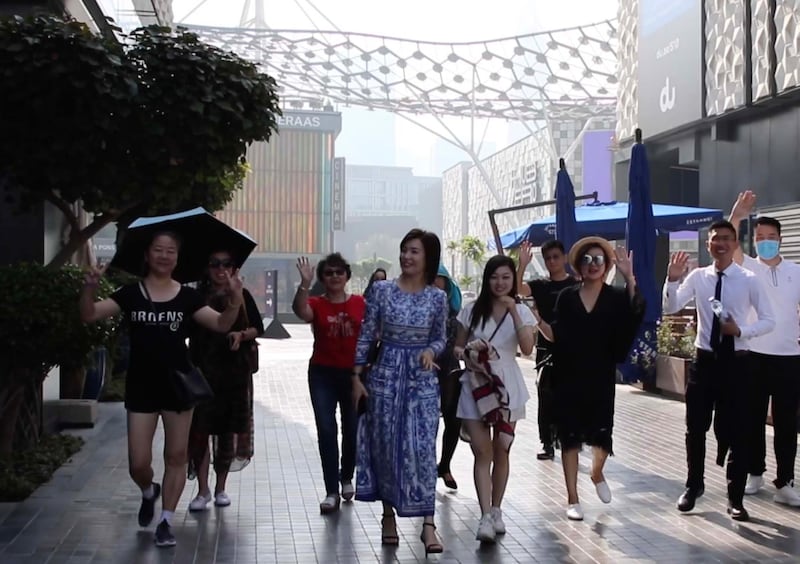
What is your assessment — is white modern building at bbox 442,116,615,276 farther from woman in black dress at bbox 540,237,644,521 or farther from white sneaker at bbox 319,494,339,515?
white sneaker at bbox 319,494,339,515

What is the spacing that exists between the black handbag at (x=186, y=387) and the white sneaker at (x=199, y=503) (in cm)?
132

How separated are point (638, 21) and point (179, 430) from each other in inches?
896

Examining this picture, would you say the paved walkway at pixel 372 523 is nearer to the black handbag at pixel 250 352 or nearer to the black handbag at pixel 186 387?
the black handbag at pixel 186 387

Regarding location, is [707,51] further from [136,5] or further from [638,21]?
[136,5]

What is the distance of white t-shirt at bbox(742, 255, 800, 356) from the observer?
23.6ft

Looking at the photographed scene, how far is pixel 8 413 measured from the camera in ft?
26.5

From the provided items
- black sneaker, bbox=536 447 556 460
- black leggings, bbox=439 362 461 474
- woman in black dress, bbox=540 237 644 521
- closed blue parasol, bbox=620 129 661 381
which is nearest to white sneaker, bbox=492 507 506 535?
woman in black dress, bbox=540 237 644 521

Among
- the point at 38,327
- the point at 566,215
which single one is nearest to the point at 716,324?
the point at 38,327

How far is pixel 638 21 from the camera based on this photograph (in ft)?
86.4

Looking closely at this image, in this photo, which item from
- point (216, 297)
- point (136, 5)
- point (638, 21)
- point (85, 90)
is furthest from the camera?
point (638, 21)

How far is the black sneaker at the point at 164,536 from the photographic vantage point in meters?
5.93

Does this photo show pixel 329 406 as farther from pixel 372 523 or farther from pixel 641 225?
pixel 641 225

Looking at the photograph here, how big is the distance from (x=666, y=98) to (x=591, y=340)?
18.2 meters

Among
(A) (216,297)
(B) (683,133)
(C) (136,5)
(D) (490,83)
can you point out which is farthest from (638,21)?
(D) (490,83)
